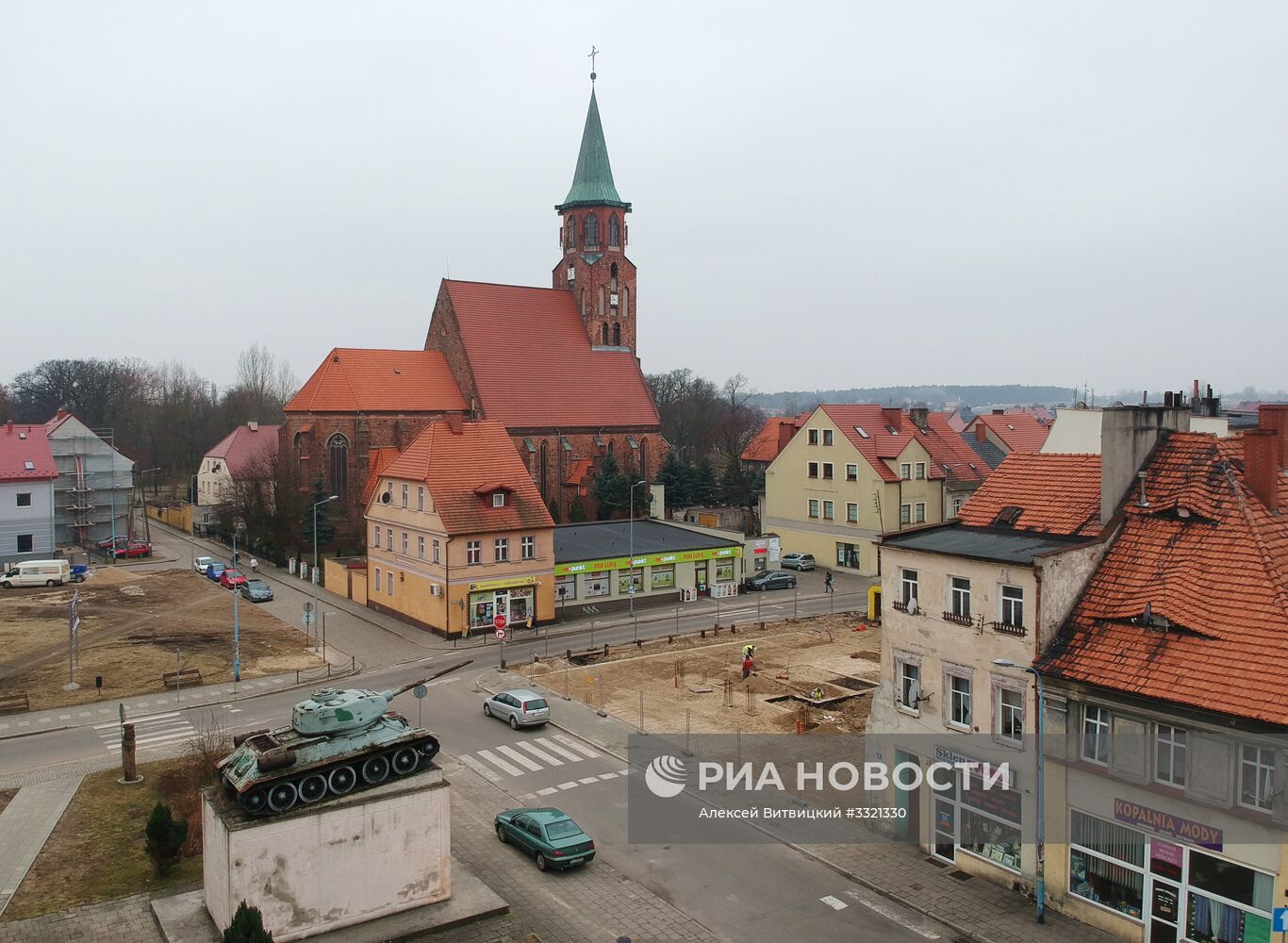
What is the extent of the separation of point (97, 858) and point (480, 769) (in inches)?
355

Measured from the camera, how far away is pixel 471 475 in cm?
4425

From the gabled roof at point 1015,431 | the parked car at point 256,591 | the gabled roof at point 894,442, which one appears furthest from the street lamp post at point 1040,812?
the gabled roof at point 1015,431

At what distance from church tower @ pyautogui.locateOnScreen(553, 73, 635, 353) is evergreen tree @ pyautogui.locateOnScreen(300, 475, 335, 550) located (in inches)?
926

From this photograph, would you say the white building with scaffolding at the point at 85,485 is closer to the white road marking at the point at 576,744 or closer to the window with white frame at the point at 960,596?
the white road marking at the point at 576,744

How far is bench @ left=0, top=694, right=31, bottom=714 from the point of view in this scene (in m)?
31.3

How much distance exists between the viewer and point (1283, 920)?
14.8 metres

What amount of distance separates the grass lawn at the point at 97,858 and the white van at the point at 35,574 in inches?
1341

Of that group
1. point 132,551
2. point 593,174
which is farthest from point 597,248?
point 132,551

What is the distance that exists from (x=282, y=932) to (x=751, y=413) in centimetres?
11785

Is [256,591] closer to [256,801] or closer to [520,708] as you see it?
[520,708]

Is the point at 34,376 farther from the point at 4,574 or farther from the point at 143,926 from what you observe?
the point at 143,926

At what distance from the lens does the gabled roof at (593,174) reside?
250 feet

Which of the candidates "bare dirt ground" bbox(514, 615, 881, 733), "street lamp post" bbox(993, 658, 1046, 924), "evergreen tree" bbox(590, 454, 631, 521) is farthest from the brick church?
"street lamp post" bbox(993, 658, 1046, 924)

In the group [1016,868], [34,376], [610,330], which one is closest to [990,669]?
[1016,868]
